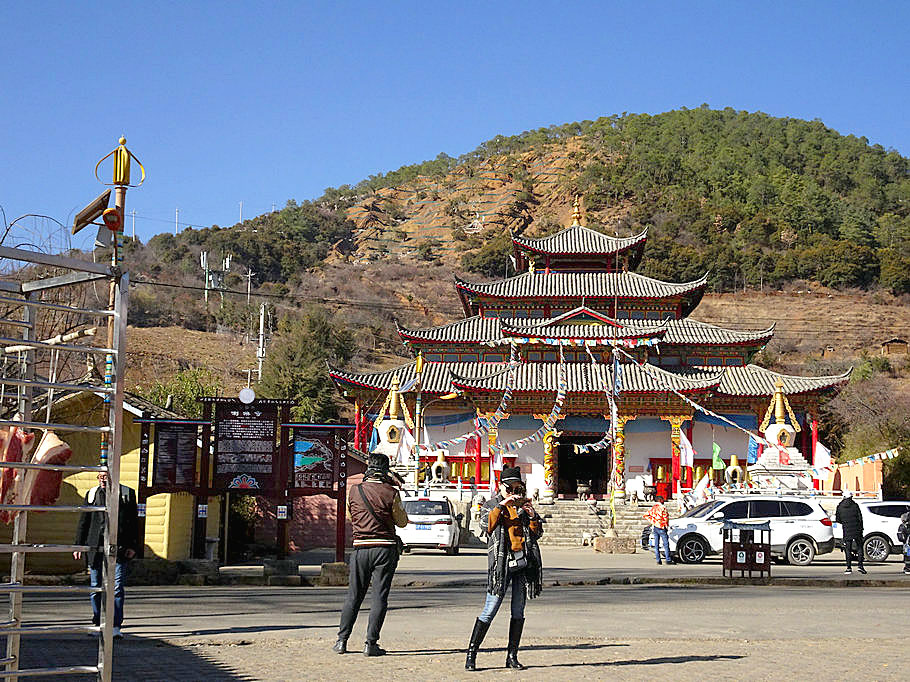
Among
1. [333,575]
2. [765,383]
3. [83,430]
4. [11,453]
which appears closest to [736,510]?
[333,575]

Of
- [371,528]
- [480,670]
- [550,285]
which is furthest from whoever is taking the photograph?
[550,285]

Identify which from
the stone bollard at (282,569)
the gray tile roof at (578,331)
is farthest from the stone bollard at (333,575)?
the gray tile roof at (578,331)

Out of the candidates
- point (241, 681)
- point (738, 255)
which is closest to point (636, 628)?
point (241, 681)

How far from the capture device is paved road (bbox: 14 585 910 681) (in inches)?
350

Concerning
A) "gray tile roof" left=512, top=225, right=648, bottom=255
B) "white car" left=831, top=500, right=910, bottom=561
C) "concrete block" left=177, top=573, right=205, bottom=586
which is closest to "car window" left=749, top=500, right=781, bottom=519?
"white car" left=831, top=500, right=910, bottom=561

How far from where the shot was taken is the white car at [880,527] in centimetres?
2591

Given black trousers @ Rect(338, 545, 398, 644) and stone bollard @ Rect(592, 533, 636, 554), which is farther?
stone bollard @ Rect(592, 533, 636, 554)

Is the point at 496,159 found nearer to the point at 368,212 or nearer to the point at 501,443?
the point at 368,212

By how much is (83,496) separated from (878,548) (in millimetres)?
18944

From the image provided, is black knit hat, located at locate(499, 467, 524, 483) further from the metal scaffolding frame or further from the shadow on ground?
the metal scaffolding frame

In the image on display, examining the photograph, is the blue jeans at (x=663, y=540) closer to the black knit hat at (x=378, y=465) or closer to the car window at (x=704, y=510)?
the car window at (x=704, y=510)

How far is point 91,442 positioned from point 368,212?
12788 cm

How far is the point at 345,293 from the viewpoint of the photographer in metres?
109

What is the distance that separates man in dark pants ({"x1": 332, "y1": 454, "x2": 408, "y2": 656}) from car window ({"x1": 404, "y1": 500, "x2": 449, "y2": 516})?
58.0 ft
